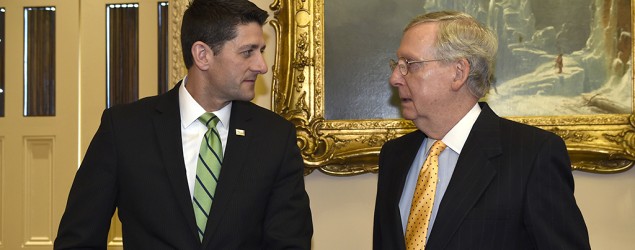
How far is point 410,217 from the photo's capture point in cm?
255

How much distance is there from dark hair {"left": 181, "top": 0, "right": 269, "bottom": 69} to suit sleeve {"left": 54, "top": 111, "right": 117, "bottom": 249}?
49 centimetres

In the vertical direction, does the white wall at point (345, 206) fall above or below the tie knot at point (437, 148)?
below

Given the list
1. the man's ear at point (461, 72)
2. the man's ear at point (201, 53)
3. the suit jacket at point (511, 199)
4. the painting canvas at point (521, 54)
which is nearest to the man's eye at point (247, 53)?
the man's ear at point (201, 53)

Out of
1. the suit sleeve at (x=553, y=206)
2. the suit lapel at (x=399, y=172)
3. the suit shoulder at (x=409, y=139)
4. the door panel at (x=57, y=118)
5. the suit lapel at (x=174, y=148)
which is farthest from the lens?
the door panel at (x=57, y=118)

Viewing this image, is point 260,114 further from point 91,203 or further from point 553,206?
point 553,206

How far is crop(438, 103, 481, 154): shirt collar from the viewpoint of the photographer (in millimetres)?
2588

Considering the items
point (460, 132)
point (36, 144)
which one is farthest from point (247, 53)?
point (36, 144)

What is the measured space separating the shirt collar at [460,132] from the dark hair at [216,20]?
2.86ft

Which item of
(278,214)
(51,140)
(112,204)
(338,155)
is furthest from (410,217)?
(51,140)

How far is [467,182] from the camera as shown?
8.06ft

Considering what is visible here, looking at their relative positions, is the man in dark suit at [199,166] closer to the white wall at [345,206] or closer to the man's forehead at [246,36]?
the man's forehead at [246,36]

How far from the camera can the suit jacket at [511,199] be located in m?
2.37

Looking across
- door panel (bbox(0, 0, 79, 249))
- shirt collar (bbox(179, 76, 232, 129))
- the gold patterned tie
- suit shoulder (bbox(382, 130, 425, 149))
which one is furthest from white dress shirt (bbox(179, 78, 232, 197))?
door panel (bbox(0, 0, 79, 249))

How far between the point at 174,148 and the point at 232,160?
21 cm
